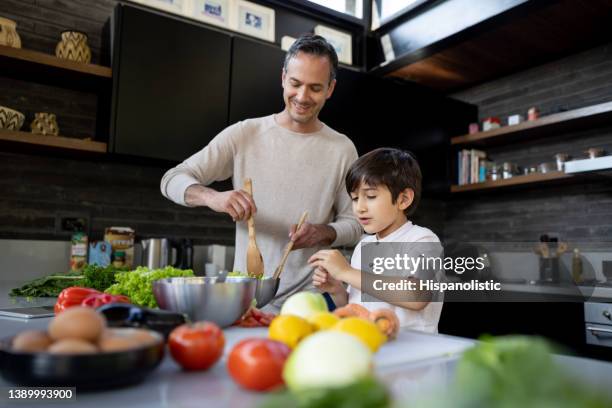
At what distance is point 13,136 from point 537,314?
272cm

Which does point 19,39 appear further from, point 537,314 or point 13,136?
point 537,314

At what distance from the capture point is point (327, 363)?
48 centimetres

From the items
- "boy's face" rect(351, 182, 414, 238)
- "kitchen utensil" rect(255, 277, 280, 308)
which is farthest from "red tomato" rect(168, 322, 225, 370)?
"boy's face" rect(351, 182, 414, 238)

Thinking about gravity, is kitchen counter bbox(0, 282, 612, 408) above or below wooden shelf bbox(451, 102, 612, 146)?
below

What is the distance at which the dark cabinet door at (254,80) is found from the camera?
2820 mm

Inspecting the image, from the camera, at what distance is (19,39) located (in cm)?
247

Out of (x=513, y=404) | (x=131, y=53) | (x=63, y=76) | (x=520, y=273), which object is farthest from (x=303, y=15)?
(x=513, y=404)

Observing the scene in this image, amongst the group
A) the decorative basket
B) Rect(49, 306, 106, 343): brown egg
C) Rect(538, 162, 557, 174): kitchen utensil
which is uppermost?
the decorative basket

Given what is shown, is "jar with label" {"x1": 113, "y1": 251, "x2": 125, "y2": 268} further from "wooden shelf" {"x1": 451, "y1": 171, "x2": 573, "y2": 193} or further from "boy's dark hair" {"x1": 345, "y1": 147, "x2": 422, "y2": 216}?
"wooden shelf" {"x1": 451, "y1": 171, "x2": 573, "y2": 193}

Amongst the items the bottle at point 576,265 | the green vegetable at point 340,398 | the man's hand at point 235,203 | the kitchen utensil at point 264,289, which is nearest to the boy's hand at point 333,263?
the kitchen utensil at point 264,289

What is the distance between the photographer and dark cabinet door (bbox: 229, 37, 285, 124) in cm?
282

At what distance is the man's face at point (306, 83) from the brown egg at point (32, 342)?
4.34 ft

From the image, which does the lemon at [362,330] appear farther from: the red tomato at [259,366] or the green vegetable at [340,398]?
the green vegetable at [340,398]

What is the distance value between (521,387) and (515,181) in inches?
129
